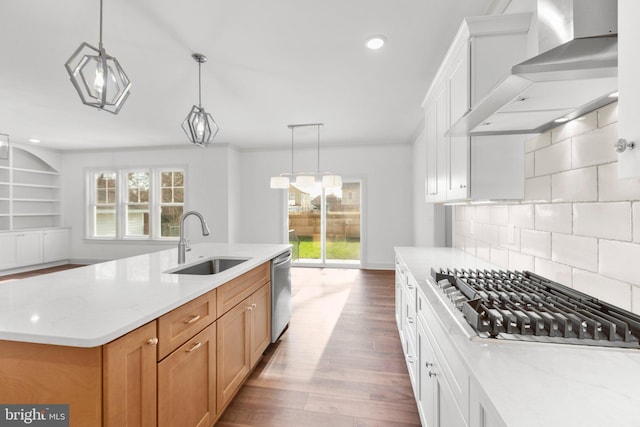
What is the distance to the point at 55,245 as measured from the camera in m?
6.52

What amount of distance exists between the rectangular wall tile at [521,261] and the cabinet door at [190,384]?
1.92 metres

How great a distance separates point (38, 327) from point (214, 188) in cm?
551

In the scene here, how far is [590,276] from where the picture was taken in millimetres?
1306

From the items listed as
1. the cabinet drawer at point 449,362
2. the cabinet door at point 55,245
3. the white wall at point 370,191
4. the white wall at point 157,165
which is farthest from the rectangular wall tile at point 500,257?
the cabinet door at point 55,245

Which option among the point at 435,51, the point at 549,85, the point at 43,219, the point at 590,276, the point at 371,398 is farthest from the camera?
the point at 43,219

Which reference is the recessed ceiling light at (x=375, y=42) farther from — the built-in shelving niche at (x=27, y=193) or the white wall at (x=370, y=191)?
the built-in shelving niche at (x=27, y=193)

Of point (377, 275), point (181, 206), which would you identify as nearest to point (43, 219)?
point (181, 206)

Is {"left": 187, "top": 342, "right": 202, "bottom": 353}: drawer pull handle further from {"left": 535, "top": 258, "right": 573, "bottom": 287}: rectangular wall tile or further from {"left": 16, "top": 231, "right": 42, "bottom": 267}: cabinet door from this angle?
{"left": 16, "top": 231, "right": 42, "bottom": 267}: cabinet door

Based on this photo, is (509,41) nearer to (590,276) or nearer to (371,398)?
(590,276)

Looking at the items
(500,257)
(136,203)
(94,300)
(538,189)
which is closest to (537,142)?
(538,189)

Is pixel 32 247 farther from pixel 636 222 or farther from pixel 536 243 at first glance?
pixel 636 222

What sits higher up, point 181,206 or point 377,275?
point 181,206

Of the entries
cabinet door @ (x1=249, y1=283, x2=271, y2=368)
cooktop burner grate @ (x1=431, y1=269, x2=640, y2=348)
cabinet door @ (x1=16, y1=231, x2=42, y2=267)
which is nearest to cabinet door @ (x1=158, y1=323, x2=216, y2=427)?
cabinet door @ (x1=249, y1=283, x2=271, y2=368)

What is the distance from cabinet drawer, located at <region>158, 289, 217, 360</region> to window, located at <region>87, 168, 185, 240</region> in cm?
549
